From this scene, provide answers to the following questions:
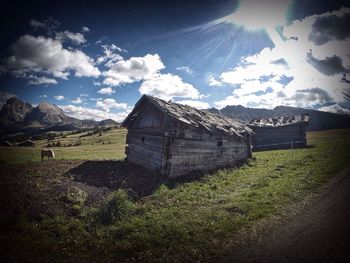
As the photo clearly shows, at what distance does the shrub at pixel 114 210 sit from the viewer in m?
8.86

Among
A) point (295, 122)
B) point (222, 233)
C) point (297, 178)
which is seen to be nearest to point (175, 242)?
point (222, 233)

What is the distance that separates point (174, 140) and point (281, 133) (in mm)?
29480

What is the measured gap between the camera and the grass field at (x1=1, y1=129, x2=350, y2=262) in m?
6.71

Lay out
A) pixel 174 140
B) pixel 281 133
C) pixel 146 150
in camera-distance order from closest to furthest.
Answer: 1. pixel 174 140
2. pixel 146 150
3. pixel 281 133

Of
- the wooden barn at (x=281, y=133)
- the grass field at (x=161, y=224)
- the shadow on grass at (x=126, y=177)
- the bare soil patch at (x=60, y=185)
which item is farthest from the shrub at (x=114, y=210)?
the wooden barn at (x=281, y=133)

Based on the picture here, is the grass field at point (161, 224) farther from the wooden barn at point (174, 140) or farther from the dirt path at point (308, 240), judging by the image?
the wooden barn at point (174, 140)

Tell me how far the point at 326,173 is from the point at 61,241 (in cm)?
1614

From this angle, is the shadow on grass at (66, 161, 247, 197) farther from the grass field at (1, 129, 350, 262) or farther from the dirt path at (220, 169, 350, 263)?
the dirt path at (220, 169, 350, 263)

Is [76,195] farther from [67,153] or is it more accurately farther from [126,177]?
[67,153]

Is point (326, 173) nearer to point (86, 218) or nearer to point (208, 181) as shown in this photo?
point (208, 181)

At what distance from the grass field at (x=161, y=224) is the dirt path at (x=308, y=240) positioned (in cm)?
77

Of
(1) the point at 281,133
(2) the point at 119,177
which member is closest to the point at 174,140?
(2) the point at 119,177

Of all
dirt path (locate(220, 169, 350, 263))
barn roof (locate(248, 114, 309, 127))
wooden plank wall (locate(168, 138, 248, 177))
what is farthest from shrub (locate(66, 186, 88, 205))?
barn roof (locate(248, 114, 309, 127))

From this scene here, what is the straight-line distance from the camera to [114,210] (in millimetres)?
9180
